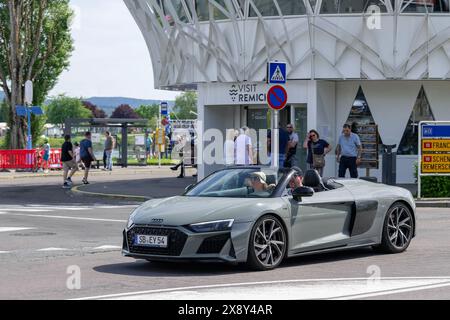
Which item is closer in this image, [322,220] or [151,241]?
[151,241]

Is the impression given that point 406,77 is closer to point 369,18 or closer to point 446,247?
point 369,18

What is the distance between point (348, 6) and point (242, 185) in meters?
19.3

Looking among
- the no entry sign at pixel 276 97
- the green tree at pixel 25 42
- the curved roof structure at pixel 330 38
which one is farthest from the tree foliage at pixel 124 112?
the no entry sign at pixel 276 97

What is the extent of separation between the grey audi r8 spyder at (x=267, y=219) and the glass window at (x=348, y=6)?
17768 millimetres

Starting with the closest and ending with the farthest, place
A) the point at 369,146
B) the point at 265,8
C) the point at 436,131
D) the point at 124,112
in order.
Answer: the point at 436,131, the point at 369,146, the point at 265,8, the point at 124,112

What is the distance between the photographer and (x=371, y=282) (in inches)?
427

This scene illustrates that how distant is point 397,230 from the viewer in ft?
45.6

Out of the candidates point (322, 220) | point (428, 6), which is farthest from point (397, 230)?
point (428, 6)

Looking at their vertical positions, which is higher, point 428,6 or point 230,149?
point 428,6

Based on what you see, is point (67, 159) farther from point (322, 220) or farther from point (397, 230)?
point (322, 220)

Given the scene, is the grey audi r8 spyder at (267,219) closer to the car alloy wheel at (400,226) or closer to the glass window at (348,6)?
the car alloy wheel at (400,226)

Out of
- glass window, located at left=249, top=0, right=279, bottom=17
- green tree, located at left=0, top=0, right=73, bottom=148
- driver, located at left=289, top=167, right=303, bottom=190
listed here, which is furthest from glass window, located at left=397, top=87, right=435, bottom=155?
green tree, located at left=0, top=0, right=73, bottom=148

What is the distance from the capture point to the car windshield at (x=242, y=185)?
41.9ft

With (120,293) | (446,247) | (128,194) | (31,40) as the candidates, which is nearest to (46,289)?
(120,293)
